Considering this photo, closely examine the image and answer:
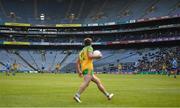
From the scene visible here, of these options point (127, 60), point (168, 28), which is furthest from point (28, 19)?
point (168, 28)

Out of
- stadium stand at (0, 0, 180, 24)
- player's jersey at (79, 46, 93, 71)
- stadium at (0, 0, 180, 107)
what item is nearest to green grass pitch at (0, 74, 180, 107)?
player's jersey at (79, 46, 93, 71)

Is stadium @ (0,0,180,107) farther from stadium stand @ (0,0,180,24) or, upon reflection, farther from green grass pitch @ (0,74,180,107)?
green grass pitch @ (0,74,180,107)

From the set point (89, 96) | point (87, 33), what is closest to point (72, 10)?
point (87, 33)

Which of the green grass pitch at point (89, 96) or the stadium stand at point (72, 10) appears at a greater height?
the stadium stand at point (72, 10)

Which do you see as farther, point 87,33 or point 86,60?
point 87,33

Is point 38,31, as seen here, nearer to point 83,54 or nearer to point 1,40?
point 1,40

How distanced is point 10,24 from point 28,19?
515cm

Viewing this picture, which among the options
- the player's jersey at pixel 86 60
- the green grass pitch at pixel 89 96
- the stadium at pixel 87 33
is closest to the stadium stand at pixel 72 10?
the stadium at pixel 87 33

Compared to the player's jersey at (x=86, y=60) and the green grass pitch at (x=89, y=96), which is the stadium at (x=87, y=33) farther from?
the player's jersey at (x=86, y=60)

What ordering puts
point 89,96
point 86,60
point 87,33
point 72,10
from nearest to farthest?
1. point 86,60
2. point 89,96
3. point 87,33
4. point 72,10

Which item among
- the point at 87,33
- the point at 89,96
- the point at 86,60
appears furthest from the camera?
the point at 87,33

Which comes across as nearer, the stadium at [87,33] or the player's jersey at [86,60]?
the player's jersey at [86,60]

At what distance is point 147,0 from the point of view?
308 ft

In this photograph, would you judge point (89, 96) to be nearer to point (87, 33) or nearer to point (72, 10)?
point (87, 33)
